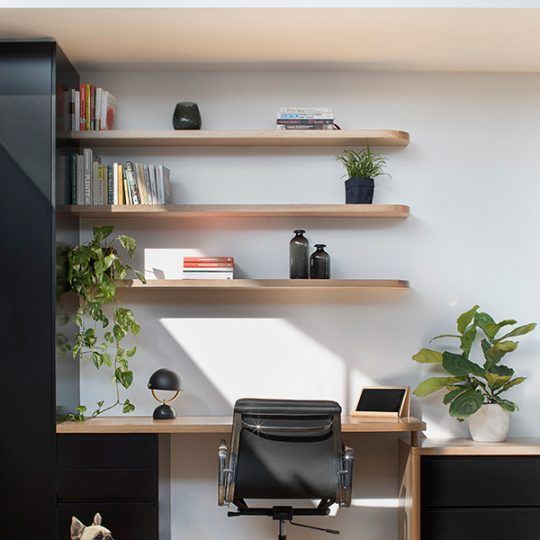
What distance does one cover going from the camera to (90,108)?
4352 mm

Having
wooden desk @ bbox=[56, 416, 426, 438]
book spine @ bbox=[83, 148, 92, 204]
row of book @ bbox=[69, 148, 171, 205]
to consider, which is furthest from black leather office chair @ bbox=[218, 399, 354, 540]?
book spine @ bbox=[83, 148, 92, 204]

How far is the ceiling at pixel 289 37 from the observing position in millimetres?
3730

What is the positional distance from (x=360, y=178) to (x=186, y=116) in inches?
37.2

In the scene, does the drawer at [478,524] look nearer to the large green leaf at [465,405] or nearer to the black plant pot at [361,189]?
the large green leaf at [465,405]

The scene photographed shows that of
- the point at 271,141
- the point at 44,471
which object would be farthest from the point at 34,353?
the point at 271,141

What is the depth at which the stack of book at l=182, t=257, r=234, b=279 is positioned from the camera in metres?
4.28

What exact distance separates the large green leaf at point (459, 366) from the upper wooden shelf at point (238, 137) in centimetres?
114

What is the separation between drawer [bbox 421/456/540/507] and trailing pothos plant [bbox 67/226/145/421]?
152cm

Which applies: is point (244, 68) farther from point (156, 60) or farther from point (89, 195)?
point (89, 195)

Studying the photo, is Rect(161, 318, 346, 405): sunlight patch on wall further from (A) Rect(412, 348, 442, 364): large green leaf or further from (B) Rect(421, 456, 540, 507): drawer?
(B) Rect(421, 456, 540, 507): drawer

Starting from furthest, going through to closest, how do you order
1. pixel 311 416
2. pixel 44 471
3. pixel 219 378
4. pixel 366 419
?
pixel 219 378 < pixel 366 419 < pixel 44 471 < pixel 311 416

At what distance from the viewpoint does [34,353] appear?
158 inches

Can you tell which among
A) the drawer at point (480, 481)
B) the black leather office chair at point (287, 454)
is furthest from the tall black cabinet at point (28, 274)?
the drawer at point (480, 481)

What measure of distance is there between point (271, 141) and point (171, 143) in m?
0.52
